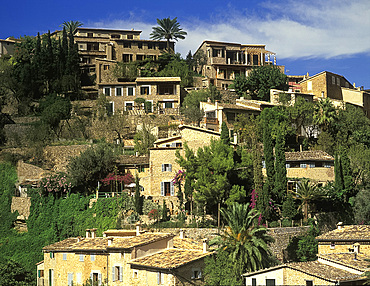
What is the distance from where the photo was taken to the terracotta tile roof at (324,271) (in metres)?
31.0

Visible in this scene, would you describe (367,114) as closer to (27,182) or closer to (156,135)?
(156,135)

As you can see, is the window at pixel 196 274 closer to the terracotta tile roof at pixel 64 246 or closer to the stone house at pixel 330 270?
the stone house at pixel 330 270

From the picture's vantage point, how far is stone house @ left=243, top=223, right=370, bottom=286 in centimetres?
3111

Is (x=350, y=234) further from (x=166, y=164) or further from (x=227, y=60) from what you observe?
(x=227, y=60)

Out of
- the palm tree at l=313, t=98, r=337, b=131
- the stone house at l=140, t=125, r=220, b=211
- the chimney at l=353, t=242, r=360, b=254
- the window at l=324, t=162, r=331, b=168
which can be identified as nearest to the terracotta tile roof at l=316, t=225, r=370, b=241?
the chimney at l=353, t=242, r=360, b=254

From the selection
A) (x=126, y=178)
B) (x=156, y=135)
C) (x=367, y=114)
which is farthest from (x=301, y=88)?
(x=126, y=178)

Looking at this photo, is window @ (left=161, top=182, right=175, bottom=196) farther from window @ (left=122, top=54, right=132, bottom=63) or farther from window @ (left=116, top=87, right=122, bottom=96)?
window @ (left=122, top=54, right=132, bottom=63)

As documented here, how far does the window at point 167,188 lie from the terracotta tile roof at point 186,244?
287 inches

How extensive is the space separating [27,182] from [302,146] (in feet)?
81.6

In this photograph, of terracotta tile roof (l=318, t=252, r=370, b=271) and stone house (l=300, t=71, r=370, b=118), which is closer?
terracotta tile roof (l=318, t=252, r=370, b=271)

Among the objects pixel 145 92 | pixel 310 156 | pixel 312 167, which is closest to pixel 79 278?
pixel 312 167

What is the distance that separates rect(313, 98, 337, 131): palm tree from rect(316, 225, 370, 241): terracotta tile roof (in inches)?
739

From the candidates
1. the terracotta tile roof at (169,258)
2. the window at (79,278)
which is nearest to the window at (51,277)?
the window at (79,278)

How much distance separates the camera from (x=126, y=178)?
51.1 meters
